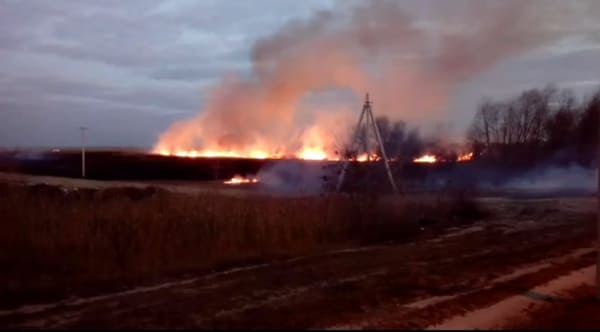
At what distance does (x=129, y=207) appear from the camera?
18438mm

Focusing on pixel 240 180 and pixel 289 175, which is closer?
pixel 289 175

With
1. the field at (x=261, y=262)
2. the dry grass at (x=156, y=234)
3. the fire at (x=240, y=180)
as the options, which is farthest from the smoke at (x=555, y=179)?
the dry grass at (x=156, y=234)

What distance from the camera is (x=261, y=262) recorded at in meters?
17.1

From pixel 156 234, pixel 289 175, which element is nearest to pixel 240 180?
pixel 289 175

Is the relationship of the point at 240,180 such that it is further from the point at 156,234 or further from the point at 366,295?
the point at 366,295

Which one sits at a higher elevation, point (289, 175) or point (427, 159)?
point (427, 159)

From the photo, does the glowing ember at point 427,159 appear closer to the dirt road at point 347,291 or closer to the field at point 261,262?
the field at point 261,262

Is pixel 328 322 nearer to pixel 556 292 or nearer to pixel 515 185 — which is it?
pixel 556 292

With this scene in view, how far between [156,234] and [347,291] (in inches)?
261

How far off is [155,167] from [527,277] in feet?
169

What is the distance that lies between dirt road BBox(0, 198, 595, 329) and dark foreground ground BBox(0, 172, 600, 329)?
0.06ft

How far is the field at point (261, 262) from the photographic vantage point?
427 inches

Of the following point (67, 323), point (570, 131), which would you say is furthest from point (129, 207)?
point (570, 131)

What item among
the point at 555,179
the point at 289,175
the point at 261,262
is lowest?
the point at 261,262
